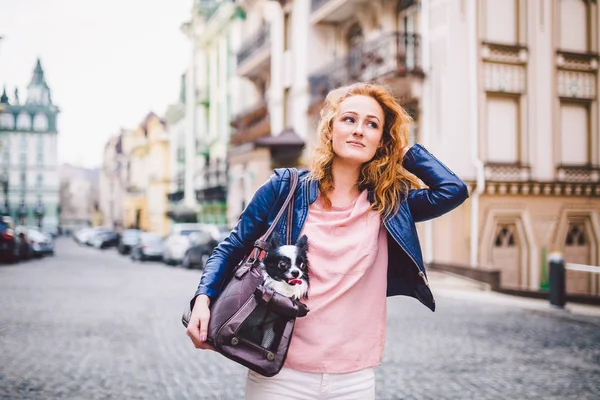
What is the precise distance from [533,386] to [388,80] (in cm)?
1123

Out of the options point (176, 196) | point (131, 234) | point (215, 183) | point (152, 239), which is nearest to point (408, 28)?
point (152, 239)

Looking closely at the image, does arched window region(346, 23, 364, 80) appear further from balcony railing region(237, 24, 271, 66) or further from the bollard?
the bollard

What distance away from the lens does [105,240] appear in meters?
47.5

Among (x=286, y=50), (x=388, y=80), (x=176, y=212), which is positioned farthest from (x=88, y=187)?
(x=388, y=80)

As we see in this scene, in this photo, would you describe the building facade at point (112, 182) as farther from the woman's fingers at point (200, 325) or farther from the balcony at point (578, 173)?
the woman's fingers at point (200, 325)

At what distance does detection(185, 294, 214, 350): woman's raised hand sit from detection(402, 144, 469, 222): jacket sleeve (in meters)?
0.84

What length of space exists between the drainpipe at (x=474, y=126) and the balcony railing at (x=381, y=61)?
6.20ft

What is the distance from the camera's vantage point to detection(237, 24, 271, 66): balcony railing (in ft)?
90.4

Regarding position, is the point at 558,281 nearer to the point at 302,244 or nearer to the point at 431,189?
the point at 431,189

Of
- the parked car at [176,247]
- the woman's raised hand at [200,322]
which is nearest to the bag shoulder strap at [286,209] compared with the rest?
the woman's raised hand at [200,322]

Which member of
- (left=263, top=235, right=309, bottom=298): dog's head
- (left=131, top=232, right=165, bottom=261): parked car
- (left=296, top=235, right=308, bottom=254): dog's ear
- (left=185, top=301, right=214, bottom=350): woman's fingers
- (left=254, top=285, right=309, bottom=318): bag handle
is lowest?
(left=131, top=232, right=165, bottom=261): parked car

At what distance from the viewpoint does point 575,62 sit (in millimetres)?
12688

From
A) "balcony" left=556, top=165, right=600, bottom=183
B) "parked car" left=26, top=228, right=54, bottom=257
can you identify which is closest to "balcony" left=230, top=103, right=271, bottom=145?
"parked car" left=26, top=228, right=54, bottom=257

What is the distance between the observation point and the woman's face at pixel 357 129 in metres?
2.38
